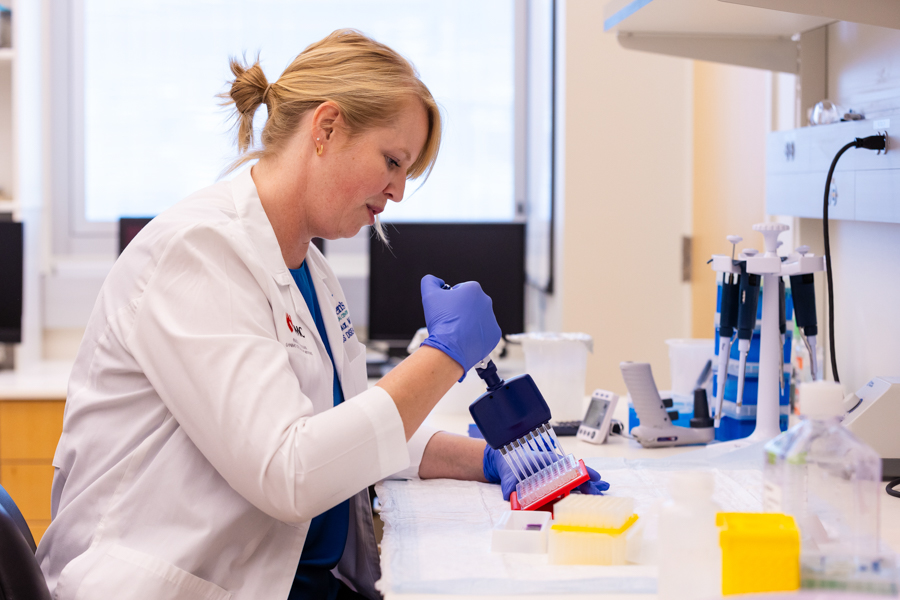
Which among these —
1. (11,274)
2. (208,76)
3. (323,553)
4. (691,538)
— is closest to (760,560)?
(691,538)

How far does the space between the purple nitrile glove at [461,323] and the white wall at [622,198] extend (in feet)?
4.59

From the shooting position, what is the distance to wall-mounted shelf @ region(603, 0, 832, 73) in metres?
1.52

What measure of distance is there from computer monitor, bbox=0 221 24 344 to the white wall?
1.72 m

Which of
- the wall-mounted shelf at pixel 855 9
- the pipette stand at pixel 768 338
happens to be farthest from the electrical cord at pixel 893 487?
the wall-mounted shelf at pixel 855 9

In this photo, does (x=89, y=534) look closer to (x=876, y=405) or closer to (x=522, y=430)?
(x=522, y=430)

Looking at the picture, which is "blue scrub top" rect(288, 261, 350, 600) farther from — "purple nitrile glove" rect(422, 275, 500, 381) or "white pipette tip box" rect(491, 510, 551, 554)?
"white pipette tip box" rect(491, 510, 551, 554)

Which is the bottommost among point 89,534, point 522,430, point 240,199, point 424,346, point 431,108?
point 89,534

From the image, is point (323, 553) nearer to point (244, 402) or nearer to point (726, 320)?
point (244, 402)

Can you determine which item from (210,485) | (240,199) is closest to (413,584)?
(210,485)

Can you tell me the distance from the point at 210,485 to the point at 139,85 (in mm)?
2483

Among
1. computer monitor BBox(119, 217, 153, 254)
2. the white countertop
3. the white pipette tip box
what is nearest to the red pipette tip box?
the white pipette tip box

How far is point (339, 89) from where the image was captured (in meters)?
1.11

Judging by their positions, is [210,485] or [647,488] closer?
[210,485]

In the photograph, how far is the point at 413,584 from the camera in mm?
804
